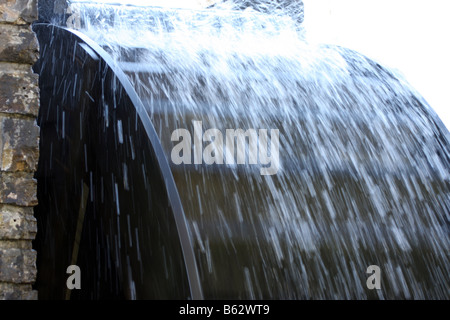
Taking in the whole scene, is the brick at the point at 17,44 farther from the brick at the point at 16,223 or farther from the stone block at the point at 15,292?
the stone block at the point at 15,292

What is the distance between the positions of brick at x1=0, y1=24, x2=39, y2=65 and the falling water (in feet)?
1.48

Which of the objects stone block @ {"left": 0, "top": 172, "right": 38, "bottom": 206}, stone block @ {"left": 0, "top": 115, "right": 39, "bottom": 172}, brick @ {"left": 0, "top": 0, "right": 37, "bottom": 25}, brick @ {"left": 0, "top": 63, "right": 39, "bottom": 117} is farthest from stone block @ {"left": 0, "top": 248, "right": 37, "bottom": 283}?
brick @ {"left": 0, "top": 0, "right": 37, "bottom": 25}

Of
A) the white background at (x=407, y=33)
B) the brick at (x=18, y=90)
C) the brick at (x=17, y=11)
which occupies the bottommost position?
the brick at (x=18, y=90)

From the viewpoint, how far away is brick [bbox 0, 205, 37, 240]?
1812 mm

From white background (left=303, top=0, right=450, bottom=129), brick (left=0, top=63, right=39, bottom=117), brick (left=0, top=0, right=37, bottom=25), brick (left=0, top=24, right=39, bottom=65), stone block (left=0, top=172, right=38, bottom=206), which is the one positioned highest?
white background (left=303, top=0, right=450, bottom=129)

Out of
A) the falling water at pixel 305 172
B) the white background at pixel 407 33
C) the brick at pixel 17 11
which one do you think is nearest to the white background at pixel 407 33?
the white background at pixel 407 33

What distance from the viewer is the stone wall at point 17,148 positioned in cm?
182

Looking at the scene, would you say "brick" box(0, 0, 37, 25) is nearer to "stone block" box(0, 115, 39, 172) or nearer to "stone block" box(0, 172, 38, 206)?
"stone block" box(0, 115, 39, 172)

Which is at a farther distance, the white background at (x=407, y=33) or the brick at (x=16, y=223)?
the white background at (x=407, y=33)

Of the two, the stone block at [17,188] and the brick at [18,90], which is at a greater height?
the brick at [18,90]

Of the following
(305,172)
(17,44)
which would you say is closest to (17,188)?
(17,44)

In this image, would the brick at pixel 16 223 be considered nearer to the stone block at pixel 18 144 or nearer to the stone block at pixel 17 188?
the stone block at pixel 17 188

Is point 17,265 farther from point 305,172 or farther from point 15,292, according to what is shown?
point 305,172

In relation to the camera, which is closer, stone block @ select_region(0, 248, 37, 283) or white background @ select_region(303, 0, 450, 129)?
stone block @ select_region(0, 248, 37, 283)
